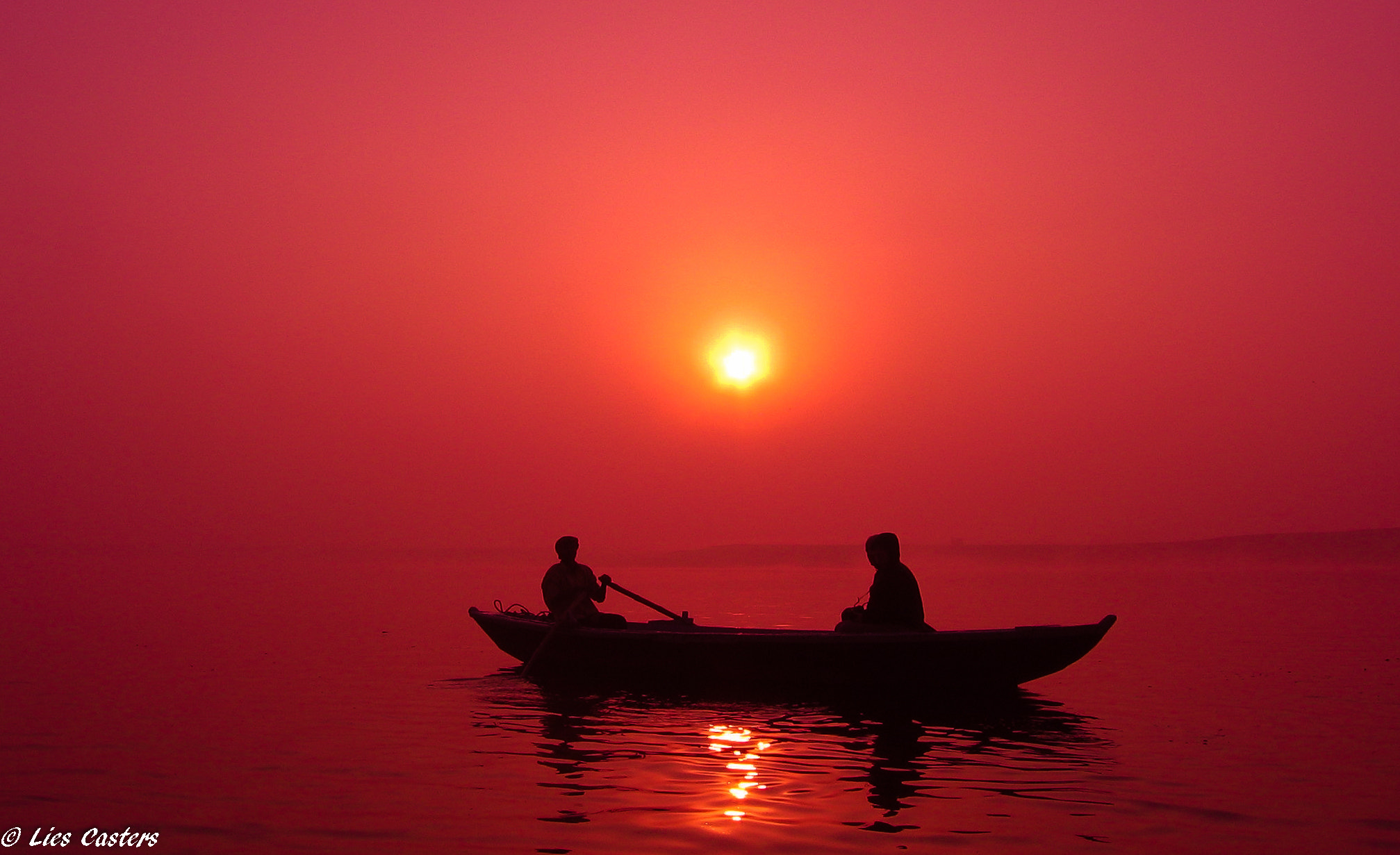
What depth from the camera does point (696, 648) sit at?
16.1 meters

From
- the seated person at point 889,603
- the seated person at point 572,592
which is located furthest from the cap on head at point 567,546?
the seated person at point 889,603

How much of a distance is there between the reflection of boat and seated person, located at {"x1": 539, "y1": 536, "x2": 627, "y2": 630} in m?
0.56

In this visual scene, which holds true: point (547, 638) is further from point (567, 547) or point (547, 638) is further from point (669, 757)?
point (669, 757)

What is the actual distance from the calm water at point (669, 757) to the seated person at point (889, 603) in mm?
1092

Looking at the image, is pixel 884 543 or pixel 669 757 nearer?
pixel 669 757

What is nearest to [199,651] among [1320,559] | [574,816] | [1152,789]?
[574,816]

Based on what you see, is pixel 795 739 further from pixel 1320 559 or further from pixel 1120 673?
pixel 1320 559

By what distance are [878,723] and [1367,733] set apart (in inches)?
219

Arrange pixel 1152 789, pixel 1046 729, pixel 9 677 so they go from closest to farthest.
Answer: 1. pixel 1152 789
2. pixel 1046 729
3. pixel 9 677

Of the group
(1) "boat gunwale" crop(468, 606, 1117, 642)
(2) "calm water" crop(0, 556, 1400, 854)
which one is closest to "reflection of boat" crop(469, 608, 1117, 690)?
(1) "boat gunwale" crop(468, 606, 1117, 642)

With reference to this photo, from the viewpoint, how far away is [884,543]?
15.0m

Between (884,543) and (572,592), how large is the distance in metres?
5.77

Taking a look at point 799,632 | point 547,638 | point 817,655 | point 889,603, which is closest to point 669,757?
point 817,655

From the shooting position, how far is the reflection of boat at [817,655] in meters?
14.4
